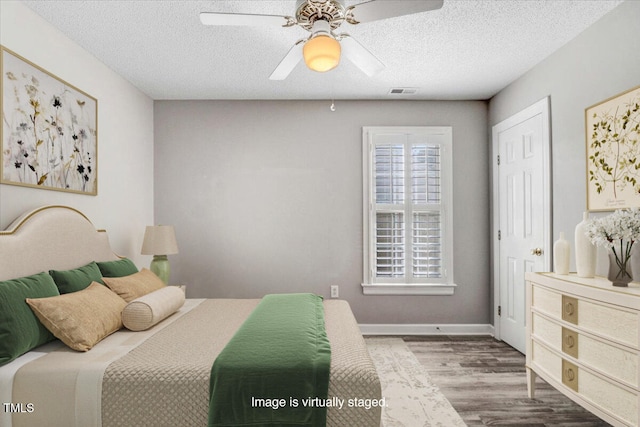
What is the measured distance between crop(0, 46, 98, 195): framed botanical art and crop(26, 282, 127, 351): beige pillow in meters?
0.82

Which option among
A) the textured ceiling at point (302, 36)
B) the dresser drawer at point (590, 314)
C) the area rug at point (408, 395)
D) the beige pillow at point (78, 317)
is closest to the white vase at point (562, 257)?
the dresser drawer at point (590, 314)

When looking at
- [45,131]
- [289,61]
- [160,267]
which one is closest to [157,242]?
[160,267]

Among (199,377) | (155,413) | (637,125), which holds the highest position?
(637,125)

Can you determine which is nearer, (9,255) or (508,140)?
(9,255)

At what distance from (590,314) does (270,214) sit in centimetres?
298

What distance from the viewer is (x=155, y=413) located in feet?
5.16

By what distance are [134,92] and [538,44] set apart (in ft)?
12.0

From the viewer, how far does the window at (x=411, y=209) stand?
4168mm

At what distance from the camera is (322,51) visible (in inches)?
70.0

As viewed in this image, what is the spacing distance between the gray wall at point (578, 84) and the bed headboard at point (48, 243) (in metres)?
3.56

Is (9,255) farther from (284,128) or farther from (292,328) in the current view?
(284,128)

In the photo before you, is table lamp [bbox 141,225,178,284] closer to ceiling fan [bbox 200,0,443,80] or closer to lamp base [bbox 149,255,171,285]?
lamp base [bbox 149,255,171,285]

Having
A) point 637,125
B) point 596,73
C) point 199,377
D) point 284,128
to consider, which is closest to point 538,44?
point 596,73

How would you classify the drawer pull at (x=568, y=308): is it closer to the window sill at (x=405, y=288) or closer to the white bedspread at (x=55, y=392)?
the window sill at (x=405, y=288)
